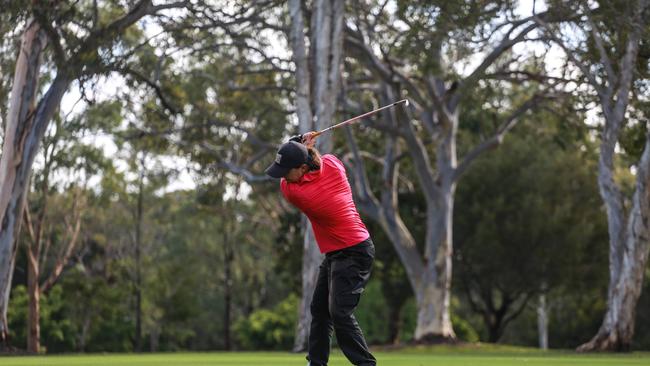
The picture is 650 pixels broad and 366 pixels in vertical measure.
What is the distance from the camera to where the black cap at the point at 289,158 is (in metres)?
8.80

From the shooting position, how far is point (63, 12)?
21625 mm

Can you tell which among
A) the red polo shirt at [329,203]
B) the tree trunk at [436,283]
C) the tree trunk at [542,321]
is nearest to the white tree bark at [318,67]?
the tree trunk at [436,283]

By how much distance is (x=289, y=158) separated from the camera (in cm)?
880

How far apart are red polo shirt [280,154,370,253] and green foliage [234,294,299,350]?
4781 centimetres

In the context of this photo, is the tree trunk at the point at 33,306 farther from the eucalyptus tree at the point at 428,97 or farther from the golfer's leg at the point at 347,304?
Result: the golfer's leg at the point at 347,304

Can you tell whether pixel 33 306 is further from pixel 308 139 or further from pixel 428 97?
pixel 308 139

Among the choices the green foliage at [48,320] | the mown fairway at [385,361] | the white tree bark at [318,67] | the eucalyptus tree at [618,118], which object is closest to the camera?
the mown fairway at [385,361]

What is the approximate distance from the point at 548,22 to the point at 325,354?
55.0 feet

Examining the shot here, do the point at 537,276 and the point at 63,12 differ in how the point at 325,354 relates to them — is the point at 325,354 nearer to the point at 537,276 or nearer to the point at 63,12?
the point at 63,12

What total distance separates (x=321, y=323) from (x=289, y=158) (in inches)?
57.1

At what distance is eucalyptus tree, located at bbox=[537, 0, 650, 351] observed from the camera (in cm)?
2238

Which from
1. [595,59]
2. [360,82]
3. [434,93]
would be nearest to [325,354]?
[595,59]

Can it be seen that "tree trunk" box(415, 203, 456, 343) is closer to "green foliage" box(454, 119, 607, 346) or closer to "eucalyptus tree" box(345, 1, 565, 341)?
"eucalyptus tree" box(345, 1, 565, 341)

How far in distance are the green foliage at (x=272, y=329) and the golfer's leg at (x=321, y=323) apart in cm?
4743
